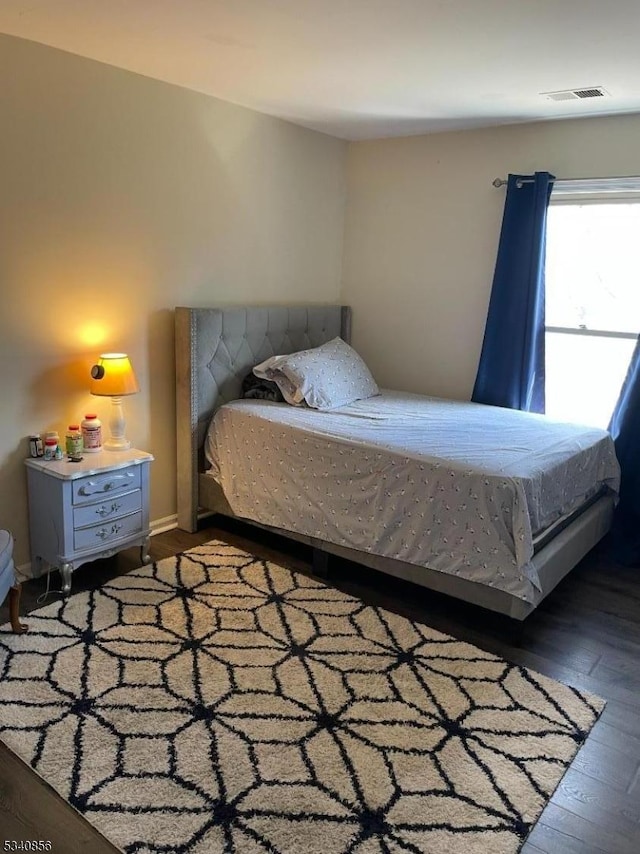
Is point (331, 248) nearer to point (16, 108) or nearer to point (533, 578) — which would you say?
point (16, 108)

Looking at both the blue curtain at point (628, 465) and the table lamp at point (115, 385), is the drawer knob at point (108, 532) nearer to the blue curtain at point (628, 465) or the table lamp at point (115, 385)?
the table lamp at point (115, 385)

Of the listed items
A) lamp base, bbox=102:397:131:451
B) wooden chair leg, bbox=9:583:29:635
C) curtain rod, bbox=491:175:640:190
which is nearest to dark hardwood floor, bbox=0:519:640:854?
wooden chair leg, bbox=9:583:29:635

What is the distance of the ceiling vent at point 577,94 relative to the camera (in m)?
3.03

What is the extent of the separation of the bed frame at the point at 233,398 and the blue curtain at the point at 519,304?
2.75 ft

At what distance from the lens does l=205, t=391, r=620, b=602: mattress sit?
262cm

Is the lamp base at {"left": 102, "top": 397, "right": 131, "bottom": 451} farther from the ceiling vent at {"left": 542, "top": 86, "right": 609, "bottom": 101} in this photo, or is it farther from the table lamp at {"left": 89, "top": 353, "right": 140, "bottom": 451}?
the ceiling vent at {"left": 542, "top": 86, "right": 609, "bottom": 101}

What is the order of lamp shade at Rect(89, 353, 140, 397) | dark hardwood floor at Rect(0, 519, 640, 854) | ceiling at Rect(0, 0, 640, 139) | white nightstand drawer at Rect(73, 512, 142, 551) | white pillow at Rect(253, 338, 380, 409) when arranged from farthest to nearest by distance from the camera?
white pillow at Rect(253, 338, 380, 409) → lamp shade at Rect(89, 353, 140, 397) → white nightstand drawer at Rect(73, 512, 142, 551) → ceiling at Rect(0, 0, 640, 139) → dark hardwood floor at Rect(0, 519, 640, 854)

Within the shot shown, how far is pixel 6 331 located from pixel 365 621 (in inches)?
79.5

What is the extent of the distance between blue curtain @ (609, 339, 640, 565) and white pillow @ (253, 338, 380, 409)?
4.78 feet

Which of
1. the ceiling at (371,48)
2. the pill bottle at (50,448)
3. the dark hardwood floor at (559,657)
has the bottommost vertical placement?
the dark hardwood floor at (559,657)

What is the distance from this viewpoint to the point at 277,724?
2158 millimetres

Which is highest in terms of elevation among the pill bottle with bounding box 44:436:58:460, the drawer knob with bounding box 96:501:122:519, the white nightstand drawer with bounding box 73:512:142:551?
the pill bottle with bounding box 44:436:58:460

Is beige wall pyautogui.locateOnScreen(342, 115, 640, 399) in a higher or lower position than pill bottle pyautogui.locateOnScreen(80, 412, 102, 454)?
higher

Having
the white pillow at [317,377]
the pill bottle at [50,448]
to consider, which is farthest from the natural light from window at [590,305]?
the pill bottle at [50,448]
